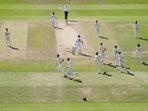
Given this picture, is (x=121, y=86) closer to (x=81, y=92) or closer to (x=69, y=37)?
(x=81, y=92)

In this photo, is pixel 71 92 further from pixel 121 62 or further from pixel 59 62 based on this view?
pixel 121 62

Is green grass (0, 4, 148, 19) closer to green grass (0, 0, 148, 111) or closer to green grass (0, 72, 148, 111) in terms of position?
green grass (0, 0, 148, 111)

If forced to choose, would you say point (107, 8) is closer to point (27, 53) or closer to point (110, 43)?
point (110, 43)

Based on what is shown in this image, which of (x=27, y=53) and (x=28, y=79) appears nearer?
(x=28, y=79)

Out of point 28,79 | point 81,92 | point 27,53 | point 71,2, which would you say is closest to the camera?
point 81,92

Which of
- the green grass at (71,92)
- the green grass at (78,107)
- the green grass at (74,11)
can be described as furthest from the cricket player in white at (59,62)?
the green grass at (74,11)

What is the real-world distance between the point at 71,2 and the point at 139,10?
11.8 m

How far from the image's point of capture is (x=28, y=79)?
36312mm

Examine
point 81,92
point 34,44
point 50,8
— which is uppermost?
point 50,8

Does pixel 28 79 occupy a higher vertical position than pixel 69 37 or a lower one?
lower

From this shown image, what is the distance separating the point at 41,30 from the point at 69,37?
4356mm

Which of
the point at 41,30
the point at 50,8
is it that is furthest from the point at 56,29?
the point at 50,8

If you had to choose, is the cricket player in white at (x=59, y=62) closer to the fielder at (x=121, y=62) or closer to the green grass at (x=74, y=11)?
the fielder at (x=121, y=62)

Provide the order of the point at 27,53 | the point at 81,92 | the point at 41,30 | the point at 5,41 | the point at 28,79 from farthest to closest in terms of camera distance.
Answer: the point at 41,30
the point at 5,41
the point at 27,53
the point at 28,79
the point at 81,92
